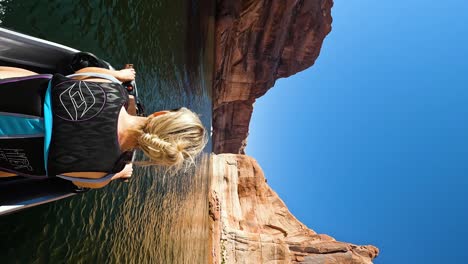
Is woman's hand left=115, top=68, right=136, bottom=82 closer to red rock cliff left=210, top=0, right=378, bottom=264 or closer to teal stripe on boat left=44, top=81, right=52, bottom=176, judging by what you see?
teal stripe on boat left=44, top=81, right=52, bottom=176

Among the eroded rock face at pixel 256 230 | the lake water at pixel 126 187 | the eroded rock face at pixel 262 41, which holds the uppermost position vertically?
the eroded rock face at pixel 262 41

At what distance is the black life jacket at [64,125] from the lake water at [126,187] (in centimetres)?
285

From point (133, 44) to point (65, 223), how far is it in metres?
5.91

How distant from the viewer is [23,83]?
2.82 meters

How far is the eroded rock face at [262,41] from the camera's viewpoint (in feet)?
83.5

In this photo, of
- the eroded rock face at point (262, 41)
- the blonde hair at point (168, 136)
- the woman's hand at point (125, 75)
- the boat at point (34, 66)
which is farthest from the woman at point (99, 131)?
the eroded rock face at point (262, 41)

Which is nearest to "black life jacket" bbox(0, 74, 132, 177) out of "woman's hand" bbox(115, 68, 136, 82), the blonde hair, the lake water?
the blonde hair

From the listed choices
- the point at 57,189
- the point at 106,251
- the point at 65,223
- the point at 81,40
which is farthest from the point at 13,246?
the point at 81,40

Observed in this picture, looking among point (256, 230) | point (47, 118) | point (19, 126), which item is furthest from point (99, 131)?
point (256, 230)

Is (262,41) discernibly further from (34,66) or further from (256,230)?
(34,66)

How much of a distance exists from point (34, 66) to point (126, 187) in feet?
20.1

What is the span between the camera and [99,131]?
3070mm

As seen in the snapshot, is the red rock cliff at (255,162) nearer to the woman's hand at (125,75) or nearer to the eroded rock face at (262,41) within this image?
the eroded rock face at (262,41)

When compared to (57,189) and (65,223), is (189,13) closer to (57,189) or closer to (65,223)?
(65,223)
